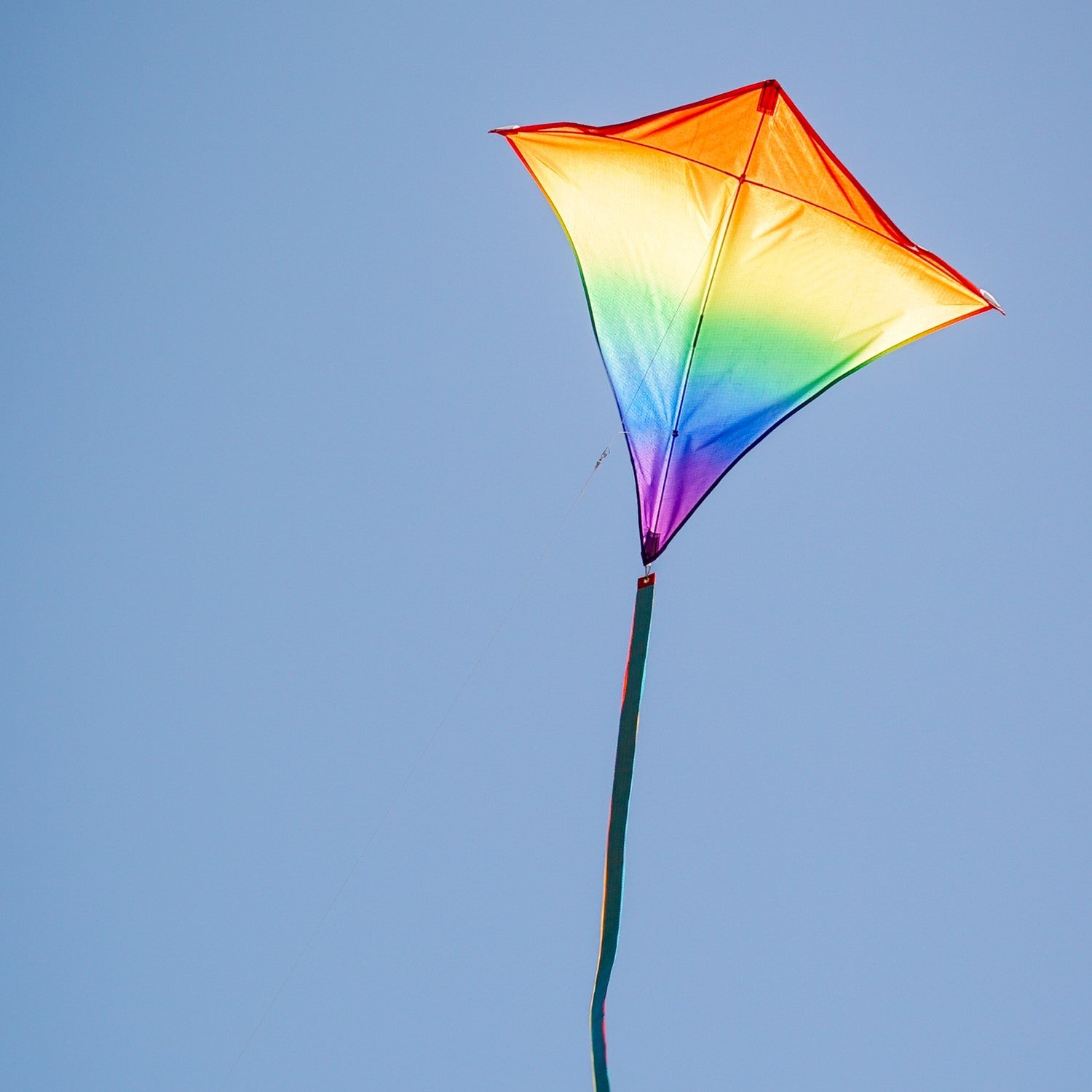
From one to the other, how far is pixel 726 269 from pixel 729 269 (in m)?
0.03

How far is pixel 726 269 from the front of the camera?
868cm

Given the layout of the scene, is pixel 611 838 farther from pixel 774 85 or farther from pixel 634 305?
pixel 774 85

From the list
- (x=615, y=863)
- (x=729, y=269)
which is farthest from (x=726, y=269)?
(x=615, y=863)

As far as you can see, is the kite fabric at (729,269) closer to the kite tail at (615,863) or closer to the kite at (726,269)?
the kite at (726,269)

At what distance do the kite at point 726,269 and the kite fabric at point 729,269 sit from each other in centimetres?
1

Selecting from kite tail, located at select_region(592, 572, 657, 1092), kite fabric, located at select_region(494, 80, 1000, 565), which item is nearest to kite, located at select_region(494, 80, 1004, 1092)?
kite fabric, located at select_region(494, 80, 1000, 565)

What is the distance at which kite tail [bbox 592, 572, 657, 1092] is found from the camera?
613cm

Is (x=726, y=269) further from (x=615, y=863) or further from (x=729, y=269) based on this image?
(x=615, y=863)

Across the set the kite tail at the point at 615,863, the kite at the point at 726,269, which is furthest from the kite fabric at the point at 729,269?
the kite tail at the point at 615,863

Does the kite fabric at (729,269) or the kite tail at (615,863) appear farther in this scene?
the kite fabric at (729,269)

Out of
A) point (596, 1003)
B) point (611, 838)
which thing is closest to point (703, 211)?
point (611, 838)

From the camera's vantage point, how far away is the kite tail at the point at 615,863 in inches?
241

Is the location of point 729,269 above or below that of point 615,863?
above

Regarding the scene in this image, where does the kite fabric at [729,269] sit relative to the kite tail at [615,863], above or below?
above
